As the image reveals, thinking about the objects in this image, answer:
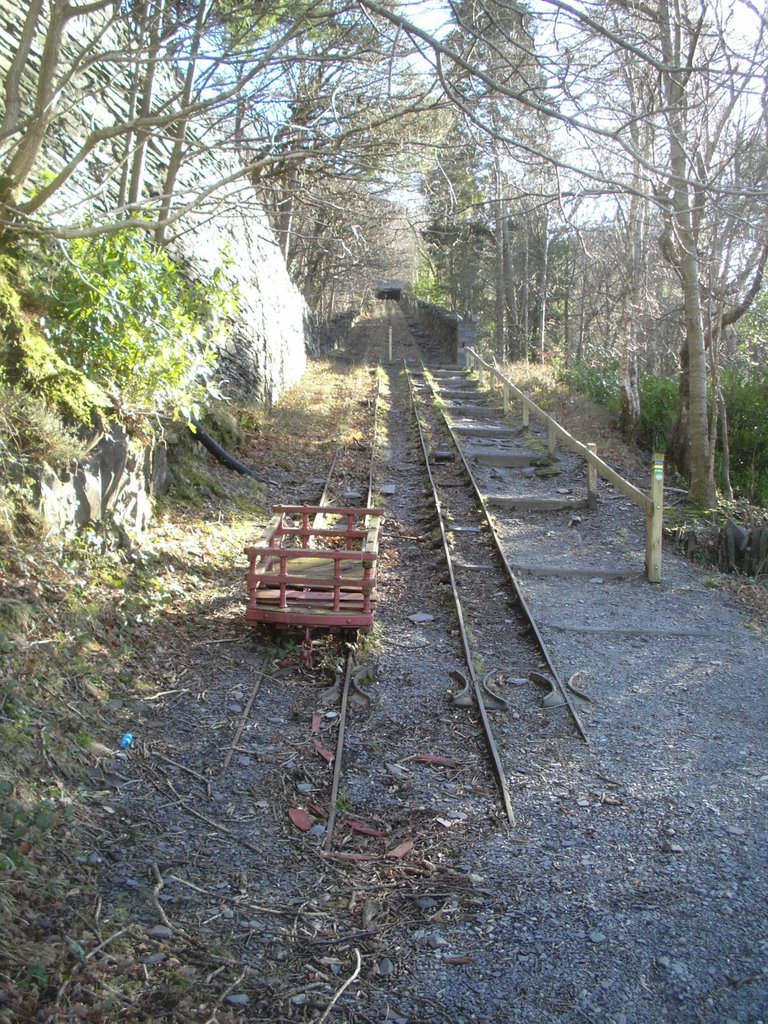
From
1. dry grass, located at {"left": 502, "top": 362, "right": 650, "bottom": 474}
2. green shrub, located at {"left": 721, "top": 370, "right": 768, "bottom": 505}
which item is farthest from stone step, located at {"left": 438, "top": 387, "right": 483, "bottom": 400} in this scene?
green shrub, located at {"left": 721, "top": 370, "right": 768, "bottom": 505}

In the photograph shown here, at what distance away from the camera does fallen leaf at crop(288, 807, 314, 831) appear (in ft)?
16.7

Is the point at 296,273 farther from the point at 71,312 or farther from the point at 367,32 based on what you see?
the point at 71,312

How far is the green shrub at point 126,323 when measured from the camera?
25.1 ft

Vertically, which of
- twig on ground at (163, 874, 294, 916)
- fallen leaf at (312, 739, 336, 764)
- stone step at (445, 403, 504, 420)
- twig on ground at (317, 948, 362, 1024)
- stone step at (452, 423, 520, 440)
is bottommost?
twig on ground at (317, 948, 362, 1024)

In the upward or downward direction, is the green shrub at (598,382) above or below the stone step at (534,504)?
above

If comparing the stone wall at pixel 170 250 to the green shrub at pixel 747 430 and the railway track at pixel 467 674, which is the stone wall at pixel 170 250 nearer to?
the railway track at pixel 467 674

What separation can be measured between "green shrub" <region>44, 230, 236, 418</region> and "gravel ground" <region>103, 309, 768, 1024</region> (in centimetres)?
258

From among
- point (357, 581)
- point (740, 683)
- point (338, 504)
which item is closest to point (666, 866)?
point (740, 683)

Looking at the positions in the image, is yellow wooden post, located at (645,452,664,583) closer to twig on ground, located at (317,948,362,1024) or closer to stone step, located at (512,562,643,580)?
stone step, located at (512,562,643,580)

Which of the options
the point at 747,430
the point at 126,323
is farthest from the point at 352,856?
the point at 747,430

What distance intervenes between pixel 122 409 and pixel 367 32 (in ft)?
18.3

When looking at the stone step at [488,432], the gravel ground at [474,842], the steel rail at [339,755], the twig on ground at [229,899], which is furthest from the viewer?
the stone step at [488,432]

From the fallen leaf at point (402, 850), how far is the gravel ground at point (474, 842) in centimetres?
2

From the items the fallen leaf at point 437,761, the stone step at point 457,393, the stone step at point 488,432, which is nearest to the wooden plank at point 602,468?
the stone step at point 488,432
